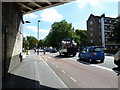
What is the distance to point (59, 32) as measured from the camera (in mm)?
60250

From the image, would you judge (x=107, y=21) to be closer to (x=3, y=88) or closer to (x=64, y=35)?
(x=64, y=35)

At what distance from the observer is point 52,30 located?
63.5 m

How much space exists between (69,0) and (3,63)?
6330 mm

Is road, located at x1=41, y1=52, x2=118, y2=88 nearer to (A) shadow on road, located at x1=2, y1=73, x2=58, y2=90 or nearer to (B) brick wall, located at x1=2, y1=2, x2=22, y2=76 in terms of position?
(A) shadow on road, located at x1=2, y1=73, x2=58, y2=90

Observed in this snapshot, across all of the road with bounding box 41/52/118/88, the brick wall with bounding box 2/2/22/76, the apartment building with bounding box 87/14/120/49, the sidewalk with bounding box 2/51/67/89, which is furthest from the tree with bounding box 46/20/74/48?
the sidewalk with bounding box 2/51/67/89

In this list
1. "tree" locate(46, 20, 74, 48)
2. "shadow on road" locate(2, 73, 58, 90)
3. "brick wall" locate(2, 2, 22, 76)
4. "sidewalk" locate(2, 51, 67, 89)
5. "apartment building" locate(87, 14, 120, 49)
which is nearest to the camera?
"shadow on road" locate(2, 73, 58, 90)

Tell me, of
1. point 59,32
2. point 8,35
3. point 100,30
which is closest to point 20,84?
point 8,35

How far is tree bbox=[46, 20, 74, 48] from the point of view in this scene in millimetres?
60469

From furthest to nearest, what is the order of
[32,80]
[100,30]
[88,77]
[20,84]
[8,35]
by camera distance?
1. [100,30]
2. [8,35]
3. [88,77]
4. [32,80]
5. [20,84]

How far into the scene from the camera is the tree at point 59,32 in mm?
60469

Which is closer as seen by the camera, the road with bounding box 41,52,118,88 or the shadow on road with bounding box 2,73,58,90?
the shadow on road with bounding box 2,73,58,90

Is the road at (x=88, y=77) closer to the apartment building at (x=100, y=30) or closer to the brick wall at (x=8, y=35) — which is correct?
the brick wall at (x=8, y=35)

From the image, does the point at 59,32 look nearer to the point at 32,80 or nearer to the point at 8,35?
the point at 8,35

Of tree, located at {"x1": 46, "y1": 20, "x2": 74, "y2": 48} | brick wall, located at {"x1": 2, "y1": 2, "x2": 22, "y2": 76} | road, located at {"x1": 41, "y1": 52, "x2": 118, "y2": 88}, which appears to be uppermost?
tree, located at {"x1": 46, "y1": 20, "x2": 74, "y2": 48}
